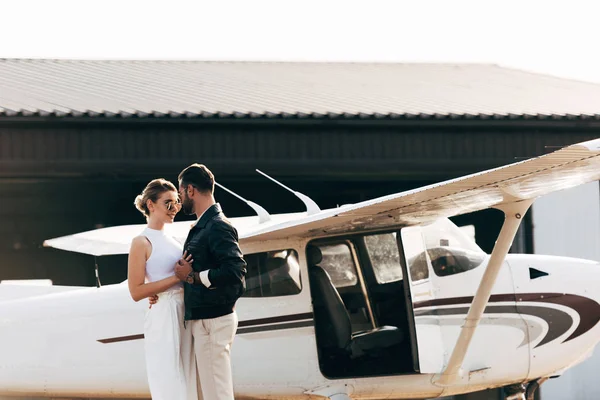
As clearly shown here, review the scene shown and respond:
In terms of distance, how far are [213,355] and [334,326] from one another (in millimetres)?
1974

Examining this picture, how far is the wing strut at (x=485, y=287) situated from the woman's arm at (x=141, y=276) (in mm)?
2526

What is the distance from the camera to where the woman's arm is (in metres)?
6.15

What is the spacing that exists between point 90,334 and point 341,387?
1.85 meters

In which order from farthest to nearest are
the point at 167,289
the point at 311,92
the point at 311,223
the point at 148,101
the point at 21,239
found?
the point at 21,239 → the point at 311,92 → the point at 148,101 → the point at 311,223 → the point at 167,289

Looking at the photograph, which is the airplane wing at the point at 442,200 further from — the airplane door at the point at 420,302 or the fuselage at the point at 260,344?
the fuselage at the point at 260,344

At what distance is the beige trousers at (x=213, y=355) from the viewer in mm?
6129

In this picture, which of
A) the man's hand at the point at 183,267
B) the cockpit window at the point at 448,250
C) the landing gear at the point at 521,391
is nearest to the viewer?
the man's hand at the point at 183,267

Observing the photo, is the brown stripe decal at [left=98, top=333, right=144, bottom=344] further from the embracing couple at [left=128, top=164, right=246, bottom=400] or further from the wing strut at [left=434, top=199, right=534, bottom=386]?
the wing strut at [left=434, top=199, right=534, bottom=386]

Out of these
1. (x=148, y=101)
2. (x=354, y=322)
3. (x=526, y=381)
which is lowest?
(x=526, y=381)

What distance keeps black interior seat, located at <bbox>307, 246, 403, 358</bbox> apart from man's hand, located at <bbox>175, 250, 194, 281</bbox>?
73.4 inches

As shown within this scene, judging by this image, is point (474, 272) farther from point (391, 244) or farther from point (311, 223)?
point (311, 223)

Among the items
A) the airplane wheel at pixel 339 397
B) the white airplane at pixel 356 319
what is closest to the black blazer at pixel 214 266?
the white airplane at pixel 356 319

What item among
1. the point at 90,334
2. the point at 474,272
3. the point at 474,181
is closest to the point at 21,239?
the point at 90,334

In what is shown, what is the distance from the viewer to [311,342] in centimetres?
782
